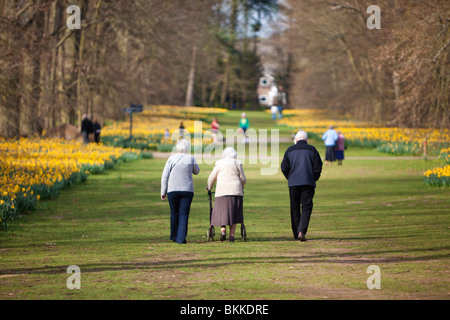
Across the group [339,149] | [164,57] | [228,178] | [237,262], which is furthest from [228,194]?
[164,57]

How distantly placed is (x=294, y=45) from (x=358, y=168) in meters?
35.9

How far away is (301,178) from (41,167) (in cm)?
1179

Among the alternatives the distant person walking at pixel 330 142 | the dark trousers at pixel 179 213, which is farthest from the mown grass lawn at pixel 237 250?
the distant person walking at pixel 330 142

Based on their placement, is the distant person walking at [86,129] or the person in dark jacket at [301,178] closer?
the person in dark jacket at [301,178]

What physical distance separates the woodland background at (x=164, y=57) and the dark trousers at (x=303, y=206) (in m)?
11.9

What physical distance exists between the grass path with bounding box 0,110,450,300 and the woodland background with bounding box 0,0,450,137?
5457 millimetres

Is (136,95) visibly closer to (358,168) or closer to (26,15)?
(26,15)

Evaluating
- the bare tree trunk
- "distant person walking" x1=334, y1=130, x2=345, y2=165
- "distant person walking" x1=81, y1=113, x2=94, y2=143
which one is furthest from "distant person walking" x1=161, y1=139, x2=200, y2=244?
the bare tree trunk

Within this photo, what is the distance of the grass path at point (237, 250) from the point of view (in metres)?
7.84

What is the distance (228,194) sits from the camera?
11.8 meters

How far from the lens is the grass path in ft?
25.7

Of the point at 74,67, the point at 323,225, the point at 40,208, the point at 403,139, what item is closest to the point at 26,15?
the point at 74,67

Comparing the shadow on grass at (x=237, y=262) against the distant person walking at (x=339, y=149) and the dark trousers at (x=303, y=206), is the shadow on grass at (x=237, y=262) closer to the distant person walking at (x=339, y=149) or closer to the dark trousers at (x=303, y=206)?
the dark trousers at (x=303, y=206)

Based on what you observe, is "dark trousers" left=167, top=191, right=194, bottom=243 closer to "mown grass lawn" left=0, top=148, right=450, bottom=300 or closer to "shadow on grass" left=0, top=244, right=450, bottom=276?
"mown grass lawn" left=0, top=148, right=450, bottom=300
